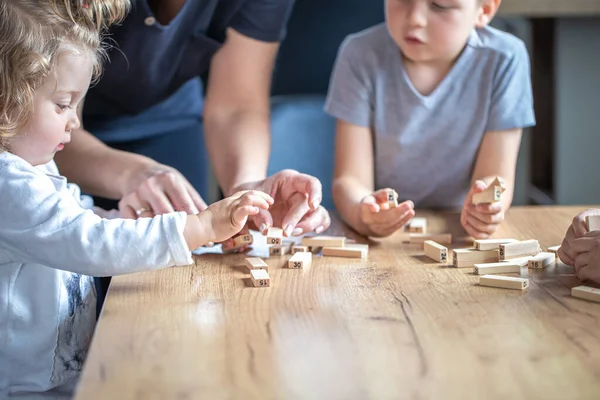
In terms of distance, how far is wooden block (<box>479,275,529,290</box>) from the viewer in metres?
1.07

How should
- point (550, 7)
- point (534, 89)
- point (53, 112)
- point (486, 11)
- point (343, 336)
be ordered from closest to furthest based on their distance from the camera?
point (343, 336) → point (53, 112) → point (486, 11) → point (550, 7) → point (534, 89)

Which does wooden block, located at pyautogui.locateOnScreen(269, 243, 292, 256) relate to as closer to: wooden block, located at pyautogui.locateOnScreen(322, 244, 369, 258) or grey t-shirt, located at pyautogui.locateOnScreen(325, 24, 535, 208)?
wooden block, located at pyautogui.locateOnScreen(322, 244, 369, 258)

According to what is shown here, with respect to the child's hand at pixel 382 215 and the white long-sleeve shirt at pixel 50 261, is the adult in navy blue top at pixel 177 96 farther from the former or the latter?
the white long-sleeve shirt at pixel 50 261

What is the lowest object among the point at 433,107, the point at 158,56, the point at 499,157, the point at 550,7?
the point at 499,157

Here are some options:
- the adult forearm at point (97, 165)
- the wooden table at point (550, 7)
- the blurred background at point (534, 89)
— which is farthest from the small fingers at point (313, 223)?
the wooden table at point (550, 7)

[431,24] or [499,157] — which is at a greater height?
[431,24]

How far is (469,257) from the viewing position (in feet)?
4.01

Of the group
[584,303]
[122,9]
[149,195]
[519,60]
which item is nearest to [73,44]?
[122,9]

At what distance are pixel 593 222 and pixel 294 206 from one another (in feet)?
1.54

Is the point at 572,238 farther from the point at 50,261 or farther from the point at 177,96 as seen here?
the point at 177,96

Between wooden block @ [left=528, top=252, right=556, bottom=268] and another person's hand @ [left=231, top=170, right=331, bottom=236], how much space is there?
1.16ft

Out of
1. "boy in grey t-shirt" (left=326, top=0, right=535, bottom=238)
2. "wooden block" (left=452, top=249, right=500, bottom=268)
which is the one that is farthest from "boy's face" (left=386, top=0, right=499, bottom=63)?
"wooden block" (left=452, top=249, right=500, bottom=268)

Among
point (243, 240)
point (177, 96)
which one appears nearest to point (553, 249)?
point (243, 240)

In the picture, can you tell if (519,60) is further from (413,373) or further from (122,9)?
(413,373)
